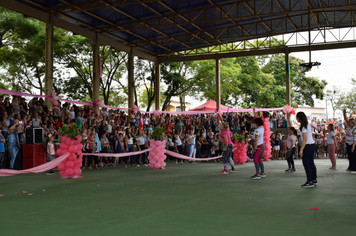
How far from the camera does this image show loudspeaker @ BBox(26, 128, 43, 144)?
1320 centimetres

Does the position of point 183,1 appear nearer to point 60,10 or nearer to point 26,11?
point 60,10

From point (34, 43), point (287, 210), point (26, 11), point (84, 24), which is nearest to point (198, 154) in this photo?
point (84, 24)

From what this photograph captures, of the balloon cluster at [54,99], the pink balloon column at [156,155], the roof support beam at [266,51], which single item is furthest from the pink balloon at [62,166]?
the roof support beam at [266,51]

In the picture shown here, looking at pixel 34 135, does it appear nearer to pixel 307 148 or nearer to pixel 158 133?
pixel 158 133

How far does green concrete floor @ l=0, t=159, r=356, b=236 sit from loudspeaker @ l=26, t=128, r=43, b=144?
4.31 m

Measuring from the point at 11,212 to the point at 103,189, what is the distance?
112 inches

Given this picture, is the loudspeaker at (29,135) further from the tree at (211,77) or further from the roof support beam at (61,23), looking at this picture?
the tree at (211,77)

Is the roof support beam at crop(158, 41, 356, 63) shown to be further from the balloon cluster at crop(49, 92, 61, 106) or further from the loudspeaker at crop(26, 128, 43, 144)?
the loudspeaker at crop(26, 128, 43, 144)

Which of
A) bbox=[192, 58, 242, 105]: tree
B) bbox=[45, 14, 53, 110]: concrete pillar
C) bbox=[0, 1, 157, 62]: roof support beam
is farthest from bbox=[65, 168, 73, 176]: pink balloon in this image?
bbox=[192, 58, 242, 105]: tree

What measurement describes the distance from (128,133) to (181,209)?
11236 millimetres

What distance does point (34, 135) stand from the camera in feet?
43.4

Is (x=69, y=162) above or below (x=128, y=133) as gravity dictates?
below

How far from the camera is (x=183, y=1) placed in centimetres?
1961

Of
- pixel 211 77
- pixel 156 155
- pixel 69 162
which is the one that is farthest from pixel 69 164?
pixel 211 77
